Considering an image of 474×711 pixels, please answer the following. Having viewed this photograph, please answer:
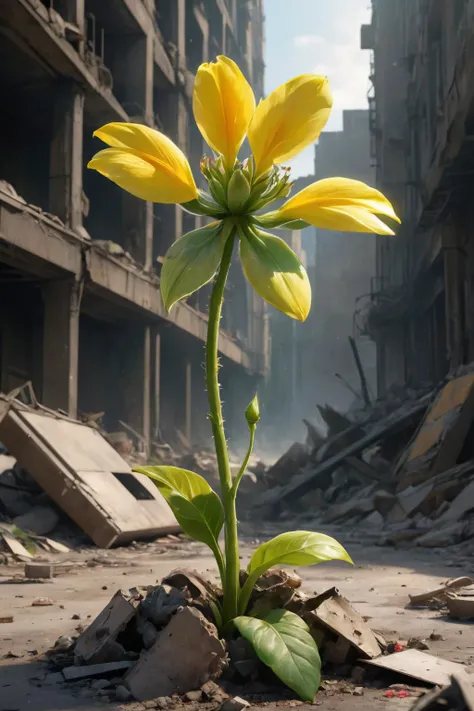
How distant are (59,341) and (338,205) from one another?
511 inches

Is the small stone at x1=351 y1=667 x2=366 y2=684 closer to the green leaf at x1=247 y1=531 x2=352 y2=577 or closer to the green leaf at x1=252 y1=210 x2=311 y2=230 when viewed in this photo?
the green leaf at x1=247 y1=531 x2=352 y2=577

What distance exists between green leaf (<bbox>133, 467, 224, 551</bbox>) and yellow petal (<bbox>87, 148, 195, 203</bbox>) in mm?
929

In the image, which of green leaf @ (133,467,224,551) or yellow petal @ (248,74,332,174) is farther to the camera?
Answer: green leaf @ (133,467,224,551)

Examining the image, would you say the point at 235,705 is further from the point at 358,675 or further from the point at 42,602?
the point at 42,602

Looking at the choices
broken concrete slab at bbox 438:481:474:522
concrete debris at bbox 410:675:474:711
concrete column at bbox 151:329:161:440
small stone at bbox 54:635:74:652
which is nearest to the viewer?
concrete debris at bbox 410:675:474:711

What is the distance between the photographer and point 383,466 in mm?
15055

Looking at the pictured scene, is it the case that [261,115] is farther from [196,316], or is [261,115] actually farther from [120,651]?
[196,316]

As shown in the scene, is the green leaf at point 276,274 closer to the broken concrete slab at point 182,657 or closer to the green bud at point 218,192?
the green bud at point 218,192

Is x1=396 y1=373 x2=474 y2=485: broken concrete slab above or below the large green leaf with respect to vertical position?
above

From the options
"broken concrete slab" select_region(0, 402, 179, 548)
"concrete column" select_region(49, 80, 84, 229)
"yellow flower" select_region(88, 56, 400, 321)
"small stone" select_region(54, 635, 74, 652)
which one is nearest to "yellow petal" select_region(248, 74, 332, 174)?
"yellow flower" select_region(88, 56, 400, 321)

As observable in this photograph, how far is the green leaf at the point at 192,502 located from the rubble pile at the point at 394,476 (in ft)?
20.1

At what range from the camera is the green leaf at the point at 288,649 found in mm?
2701

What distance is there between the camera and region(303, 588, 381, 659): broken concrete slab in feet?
10.4

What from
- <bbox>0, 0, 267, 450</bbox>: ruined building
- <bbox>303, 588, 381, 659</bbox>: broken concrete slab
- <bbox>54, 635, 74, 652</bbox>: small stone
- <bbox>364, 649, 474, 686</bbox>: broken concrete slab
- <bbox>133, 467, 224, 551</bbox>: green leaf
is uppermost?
Result: <bbox>0, 0, 267, 450</bbox>: ruined building
